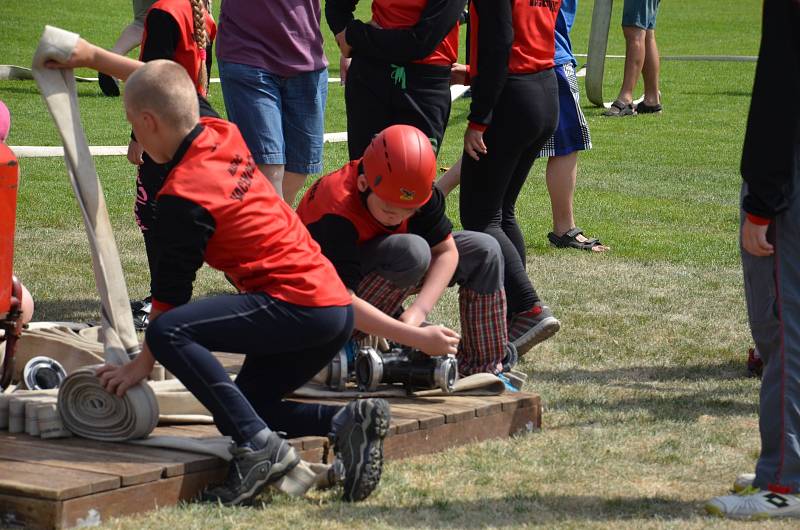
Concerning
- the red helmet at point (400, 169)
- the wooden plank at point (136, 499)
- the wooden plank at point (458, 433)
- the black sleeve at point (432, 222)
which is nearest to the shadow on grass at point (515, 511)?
the wooden plank at point (136, 499)

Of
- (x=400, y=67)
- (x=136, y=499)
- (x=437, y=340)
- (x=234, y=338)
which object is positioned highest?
(x=400, y=67)

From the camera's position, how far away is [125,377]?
13.9 feet

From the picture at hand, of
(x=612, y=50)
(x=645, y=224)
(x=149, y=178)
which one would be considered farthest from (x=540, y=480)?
(x=612, y=50)

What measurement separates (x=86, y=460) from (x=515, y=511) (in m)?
1.26

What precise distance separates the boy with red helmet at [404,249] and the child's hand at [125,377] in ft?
2.55

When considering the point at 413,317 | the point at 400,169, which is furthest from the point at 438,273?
the point at 400,169

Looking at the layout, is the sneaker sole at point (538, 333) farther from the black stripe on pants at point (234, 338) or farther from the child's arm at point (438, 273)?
the black stripe on pants at point (234, 338)

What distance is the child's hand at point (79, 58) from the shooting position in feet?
14.9

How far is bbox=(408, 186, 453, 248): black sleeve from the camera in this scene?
16.9 ft

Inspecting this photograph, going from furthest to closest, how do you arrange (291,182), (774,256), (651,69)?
(651,69) → (291,182) → (774,256)

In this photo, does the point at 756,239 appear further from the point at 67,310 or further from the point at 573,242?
the point at 573,242

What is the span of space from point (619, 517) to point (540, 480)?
17.5 inches

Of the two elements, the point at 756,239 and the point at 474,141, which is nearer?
the point at 756,239

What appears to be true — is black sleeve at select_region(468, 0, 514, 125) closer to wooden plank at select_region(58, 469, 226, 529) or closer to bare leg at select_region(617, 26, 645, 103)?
wooden plank at select_region(58, 469, 226, 529)
